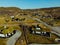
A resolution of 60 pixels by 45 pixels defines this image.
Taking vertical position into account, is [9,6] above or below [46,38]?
above

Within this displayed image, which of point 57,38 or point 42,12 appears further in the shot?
point 42,12

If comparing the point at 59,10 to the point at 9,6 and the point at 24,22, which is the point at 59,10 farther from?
the point at 9,6

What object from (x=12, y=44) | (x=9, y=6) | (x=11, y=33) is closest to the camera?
(x=12, y=44)

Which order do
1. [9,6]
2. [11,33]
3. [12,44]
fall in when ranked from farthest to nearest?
[9,6] → [11,33] → [12,44]

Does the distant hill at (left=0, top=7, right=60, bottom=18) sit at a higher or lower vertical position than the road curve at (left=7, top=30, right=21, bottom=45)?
higher

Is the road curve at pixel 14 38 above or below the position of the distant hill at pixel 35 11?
below

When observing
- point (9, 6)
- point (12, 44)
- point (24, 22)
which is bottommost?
point (12, 44)

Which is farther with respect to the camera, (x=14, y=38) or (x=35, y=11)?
(x=35, y=11)

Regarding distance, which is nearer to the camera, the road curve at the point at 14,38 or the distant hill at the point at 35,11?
the road curve at the point at 14,38

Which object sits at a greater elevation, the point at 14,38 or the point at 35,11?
the point at 35,11

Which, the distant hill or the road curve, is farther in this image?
the distant hill

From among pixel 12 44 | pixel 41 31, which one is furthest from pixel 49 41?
pixel 12 44
